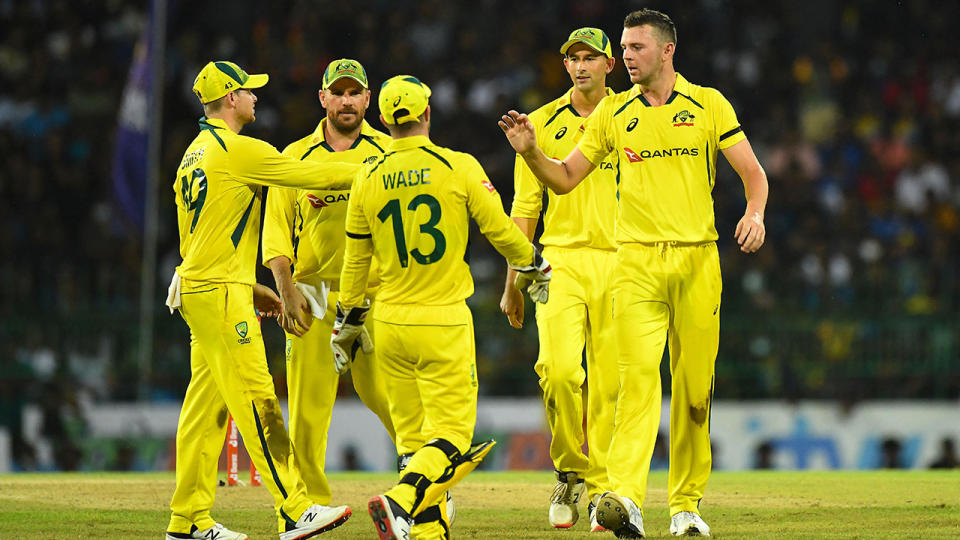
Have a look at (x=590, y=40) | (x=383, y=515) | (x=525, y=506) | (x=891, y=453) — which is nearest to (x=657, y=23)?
→ (x=590, y=40)

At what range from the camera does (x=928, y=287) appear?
61.4 ft

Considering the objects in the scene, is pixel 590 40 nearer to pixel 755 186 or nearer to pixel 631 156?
pixel 631 156

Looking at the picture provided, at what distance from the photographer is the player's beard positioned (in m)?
9.32

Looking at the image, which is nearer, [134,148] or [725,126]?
[725,126]

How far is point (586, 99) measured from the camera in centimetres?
976

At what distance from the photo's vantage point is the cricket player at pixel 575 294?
934 centimetres

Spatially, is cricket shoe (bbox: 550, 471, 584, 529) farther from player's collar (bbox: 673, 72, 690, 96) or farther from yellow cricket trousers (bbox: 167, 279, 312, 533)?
player's collar (bbox: 673, 72, 690, 96)

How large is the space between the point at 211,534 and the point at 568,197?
127 inches

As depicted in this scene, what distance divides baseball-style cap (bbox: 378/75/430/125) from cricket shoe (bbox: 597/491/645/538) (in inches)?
92.9

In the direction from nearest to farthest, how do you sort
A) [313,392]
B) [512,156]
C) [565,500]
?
[313,392]
[565,500]
[512,156]

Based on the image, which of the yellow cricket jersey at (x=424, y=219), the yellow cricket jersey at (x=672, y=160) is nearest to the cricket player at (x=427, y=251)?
the yellow cricket jersey at (x=424, y=219)

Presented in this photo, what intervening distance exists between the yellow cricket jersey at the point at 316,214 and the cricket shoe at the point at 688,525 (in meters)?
2.67

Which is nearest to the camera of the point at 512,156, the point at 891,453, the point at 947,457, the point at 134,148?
the point at 947,457

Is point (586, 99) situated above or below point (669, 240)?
above
